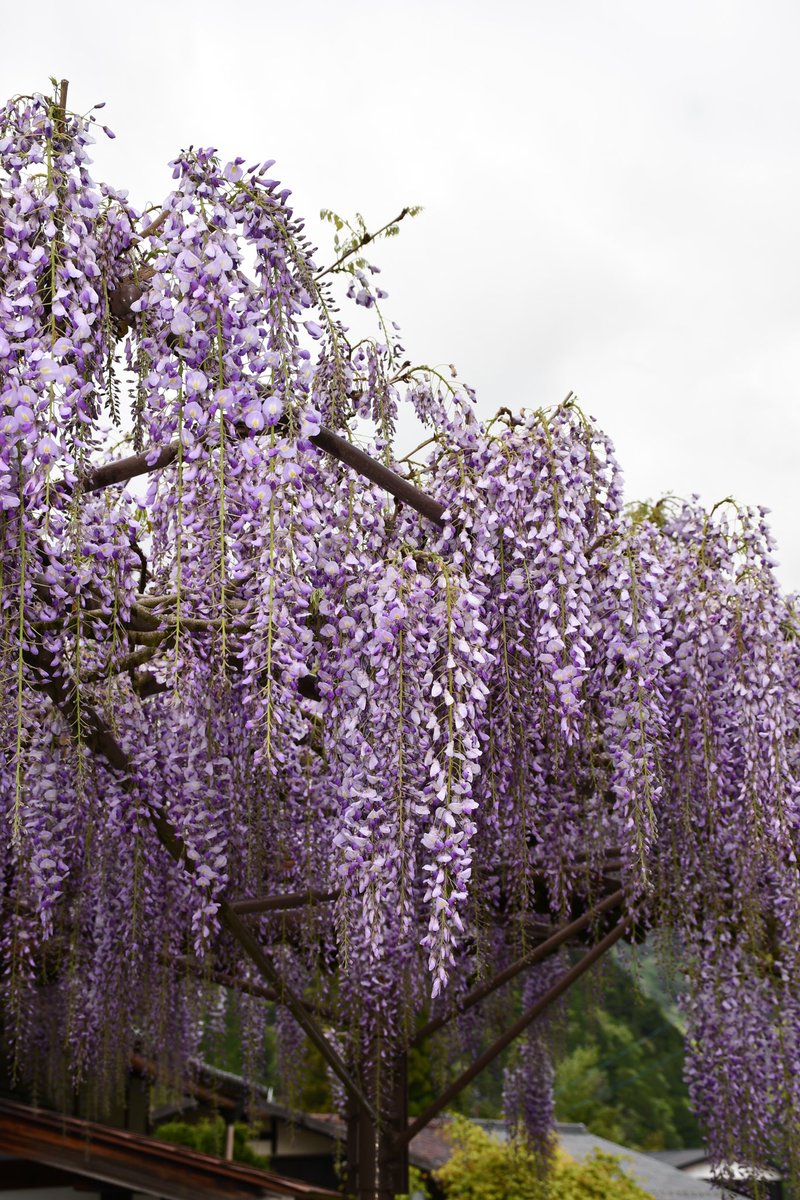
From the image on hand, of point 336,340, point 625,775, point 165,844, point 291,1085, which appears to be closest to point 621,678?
point 625,775

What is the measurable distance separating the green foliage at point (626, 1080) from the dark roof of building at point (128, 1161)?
1826 centimetres

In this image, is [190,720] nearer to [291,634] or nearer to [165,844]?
[165,844]

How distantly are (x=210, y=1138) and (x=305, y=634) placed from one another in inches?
402

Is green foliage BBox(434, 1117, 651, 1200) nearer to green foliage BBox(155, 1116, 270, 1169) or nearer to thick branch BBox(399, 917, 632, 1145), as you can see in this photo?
green foliage BBox(155, 1116, 270, 1169)

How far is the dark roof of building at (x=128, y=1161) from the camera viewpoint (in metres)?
7.50

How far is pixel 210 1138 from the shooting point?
12703 millimetres

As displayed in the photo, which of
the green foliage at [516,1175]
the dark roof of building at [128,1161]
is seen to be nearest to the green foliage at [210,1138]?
the green foliage at [516,1175]

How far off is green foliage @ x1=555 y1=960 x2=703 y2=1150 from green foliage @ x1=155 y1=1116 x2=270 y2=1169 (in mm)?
13424

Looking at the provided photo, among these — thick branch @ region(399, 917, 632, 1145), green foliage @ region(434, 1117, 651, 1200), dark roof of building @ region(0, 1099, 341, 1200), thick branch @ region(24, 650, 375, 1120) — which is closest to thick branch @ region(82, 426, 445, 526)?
thick branch @ region(24, 650, 375, 1120)

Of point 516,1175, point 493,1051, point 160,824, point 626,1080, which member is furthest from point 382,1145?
point 626,1080

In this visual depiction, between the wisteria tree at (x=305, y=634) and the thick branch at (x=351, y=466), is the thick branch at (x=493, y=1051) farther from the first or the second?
the thick branch at (x=351, y=466)

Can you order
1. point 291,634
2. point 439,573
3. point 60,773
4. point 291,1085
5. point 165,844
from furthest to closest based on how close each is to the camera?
point 291,1085, point 165,844, point 60,773, point 439,573, point 291,634

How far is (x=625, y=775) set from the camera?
4520mm

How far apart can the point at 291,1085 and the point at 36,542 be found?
215 inches
